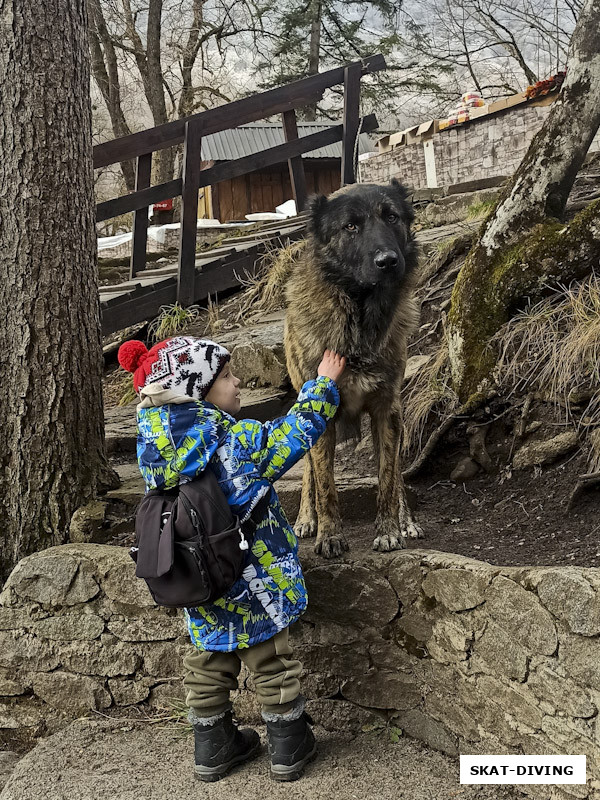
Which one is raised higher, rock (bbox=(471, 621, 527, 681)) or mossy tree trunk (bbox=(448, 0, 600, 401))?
mossy tree trunk (bbox=(448, 0, 600, 401))

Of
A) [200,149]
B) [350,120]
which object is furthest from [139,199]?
[350,120]

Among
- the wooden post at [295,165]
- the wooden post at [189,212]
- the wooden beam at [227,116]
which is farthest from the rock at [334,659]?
the wooden post at [295,165]

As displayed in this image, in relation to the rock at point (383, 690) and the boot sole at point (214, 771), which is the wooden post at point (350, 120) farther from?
the boot sole at point (214, 771)

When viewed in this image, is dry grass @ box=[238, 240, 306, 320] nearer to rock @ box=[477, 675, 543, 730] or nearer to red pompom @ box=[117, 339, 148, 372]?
red pompom @ box=[117, 339, 148, 372]

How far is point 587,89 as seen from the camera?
432cm

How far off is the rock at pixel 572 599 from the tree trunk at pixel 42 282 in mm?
2514

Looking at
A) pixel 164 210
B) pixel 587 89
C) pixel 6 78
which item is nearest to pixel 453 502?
pixel 587 89

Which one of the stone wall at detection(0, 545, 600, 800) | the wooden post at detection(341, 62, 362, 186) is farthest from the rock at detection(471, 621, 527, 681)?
the wooden post at detection(341, 62, 362, 186)

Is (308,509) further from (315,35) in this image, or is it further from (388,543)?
(315,35)

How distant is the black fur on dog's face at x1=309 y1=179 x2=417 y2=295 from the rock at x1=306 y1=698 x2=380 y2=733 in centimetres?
187

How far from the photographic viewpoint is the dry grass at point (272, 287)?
264 inches

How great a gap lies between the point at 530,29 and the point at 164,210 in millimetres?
12017

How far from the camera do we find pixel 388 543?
3.19m

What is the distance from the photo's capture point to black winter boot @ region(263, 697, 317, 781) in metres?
2.66
